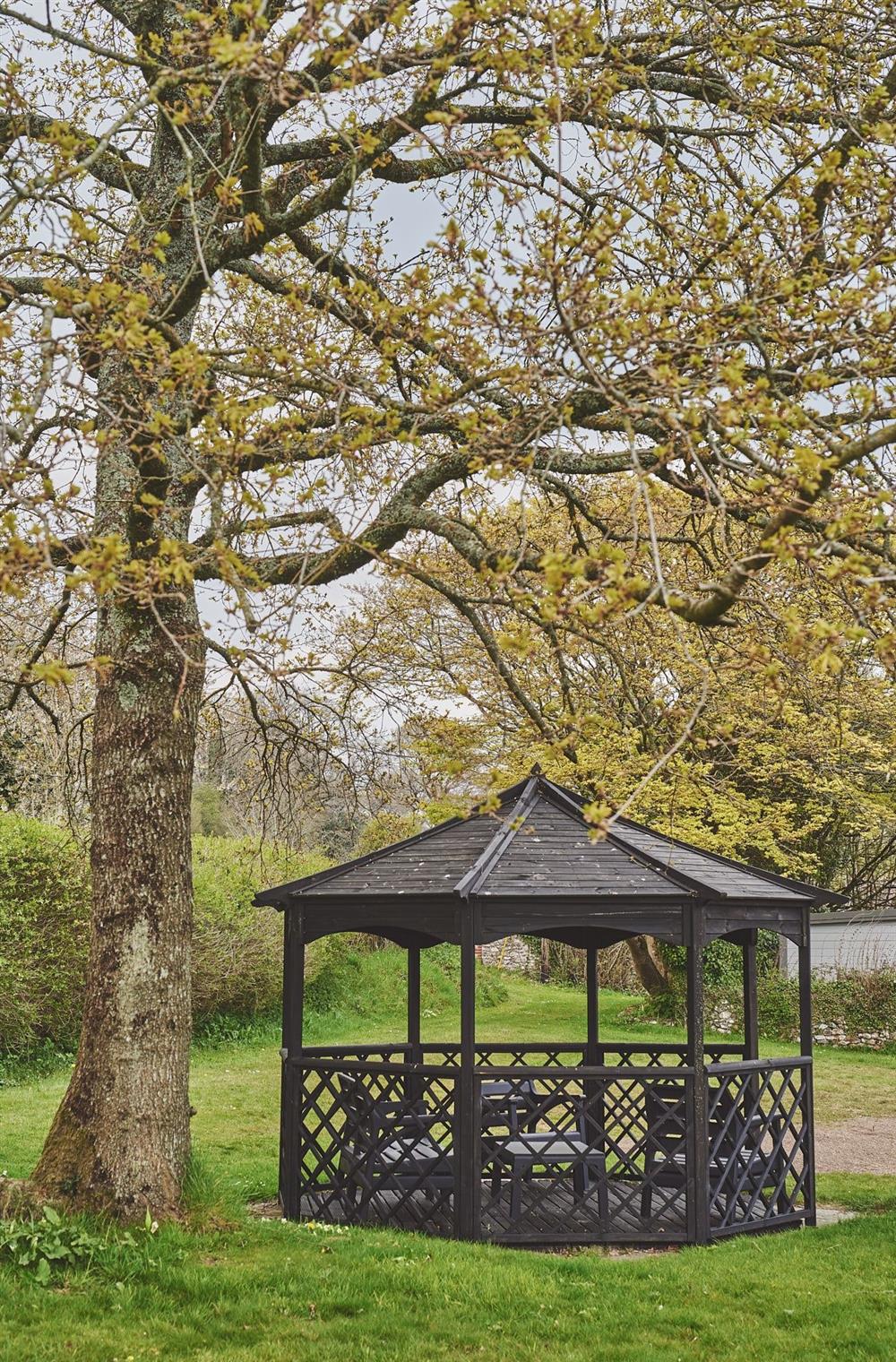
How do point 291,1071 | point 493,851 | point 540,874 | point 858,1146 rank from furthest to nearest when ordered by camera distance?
point 858,1146, point 291,1071, point 493,851, point 540,874

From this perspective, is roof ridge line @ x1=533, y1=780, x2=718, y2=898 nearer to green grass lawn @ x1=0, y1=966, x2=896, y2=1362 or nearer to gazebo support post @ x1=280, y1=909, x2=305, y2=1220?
gazebo support post @ x1=280, y1=909, x2=305, y2=1220

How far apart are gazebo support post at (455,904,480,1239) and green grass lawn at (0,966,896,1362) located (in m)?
0.37

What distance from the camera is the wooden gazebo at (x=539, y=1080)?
8430 millimetres

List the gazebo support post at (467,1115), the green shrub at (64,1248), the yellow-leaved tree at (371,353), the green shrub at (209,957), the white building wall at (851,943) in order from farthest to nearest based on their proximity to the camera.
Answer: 1. the white building wall at (851,943)
2. the green shrub at (209,957)
3. the gazebo support post at (467,1115)
4. the green shrub at (64,1248)
5. the yellow-leaved tree at (371,353)

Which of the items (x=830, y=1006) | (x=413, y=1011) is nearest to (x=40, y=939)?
(x=413, y=1011)

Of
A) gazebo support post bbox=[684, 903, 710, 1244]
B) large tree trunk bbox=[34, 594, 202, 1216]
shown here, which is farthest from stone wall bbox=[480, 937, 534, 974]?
large tree trunk bbox=[34, 594, 202, 1216]

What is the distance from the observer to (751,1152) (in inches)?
358

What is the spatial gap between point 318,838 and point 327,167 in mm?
19831

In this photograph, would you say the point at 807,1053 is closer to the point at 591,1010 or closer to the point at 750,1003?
the point at 750,1003

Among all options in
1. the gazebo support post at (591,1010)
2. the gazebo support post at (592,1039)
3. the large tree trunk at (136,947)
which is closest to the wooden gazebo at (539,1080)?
the gazebo support post at (592,1039)

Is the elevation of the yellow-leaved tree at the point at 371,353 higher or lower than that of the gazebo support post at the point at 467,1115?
higher

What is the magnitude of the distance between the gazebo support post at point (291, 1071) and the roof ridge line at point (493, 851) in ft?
4.75

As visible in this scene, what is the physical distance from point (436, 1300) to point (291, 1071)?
2844 mm

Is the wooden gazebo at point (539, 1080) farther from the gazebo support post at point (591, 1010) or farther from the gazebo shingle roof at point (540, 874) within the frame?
the gazebo support post at point (591, 1010)
